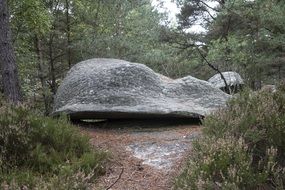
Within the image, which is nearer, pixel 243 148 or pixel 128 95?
pixel 243 148

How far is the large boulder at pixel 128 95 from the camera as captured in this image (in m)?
7.95

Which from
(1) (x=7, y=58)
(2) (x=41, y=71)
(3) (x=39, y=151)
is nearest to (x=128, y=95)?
(1) (x=7, y=58)

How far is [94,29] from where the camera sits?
15.5 meters

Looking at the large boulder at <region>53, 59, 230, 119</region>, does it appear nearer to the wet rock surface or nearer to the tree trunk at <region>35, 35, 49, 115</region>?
the wet rock surface

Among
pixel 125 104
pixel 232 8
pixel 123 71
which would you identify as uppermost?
pixel 232 8

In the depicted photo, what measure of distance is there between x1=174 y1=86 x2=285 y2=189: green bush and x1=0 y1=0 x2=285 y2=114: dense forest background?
5.98m

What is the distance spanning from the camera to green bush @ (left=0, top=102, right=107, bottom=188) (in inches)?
192

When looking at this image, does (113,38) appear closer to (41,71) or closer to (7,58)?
(41,71)

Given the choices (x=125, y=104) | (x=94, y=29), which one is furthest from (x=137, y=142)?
(x=94, y=29)

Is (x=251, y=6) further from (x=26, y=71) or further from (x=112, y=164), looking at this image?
(x=112, y=164)

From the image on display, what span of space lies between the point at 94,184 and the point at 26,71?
8.38 meters

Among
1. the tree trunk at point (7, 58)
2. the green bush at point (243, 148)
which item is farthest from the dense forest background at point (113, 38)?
the green bush at point (243, 148)

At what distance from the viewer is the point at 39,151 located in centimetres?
540

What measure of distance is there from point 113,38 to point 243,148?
9.36 meters
